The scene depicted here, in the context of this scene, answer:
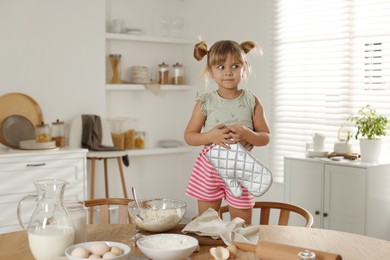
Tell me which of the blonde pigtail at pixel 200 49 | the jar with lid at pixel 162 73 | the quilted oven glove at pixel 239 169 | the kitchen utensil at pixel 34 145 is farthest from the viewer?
the jar with lid at pixel 162 73

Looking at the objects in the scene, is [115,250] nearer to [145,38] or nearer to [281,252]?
[281,252]

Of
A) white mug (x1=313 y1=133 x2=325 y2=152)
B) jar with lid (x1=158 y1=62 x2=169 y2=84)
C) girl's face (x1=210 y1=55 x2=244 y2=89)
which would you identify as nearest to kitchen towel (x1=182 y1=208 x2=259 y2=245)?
girl's face (x1=210 y1=55 x2=244 y2=89)

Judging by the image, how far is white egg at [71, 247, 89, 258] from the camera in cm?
154

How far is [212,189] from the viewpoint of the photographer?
2.49m

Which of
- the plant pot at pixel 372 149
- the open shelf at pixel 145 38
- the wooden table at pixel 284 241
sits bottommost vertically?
the wooden table at pixel 284 241

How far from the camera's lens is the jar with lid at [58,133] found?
14.9ft

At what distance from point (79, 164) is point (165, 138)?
4.55 feet

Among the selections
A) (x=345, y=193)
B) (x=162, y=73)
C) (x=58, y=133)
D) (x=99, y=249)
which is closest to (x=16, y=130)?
(x=58, y=133)

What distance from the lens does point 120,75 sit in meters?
5.25

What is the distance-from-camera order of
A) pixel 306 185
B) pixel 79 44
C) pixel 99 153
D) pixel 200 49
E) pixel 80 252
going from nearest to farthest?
pixel 80 252 → pixel 200 49 → pixel 306 185 → pixel 99 153 → pixel 79 44

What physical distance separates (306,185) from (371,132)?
568mm

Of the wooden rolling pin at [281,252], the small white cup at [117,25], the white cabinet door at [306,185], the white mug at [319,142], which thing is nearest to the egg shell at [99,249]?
the wooden rolling pin at [281,252]

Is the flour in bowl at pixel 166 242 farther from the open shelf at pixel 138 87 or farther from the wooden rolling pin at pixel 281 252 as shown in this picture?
the open shelf at pixel 138 87

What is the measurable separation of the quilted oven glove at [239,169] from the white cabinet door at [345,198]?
60.1 inches
